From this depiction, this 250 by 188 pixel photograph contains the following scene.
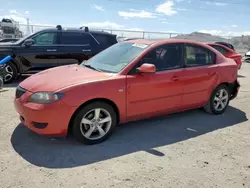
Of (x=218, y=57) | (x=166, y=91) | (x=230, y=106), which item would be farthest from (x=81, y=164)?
(x=230, y=106)

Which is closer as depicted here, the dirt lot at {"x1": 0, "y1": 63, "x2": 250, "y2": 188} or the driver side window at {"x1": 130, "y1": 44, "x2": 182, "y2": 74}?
the dirt lot at {"x1": 0, "y1": 63, "x2": 250, "y2": 188}

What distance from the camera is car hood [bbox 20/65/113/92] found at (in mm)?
3703

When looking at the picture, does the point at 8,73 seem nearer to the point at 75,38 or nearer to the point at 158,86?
the point at 75,38

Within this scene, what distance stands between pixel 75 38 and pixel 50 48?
0.94 m

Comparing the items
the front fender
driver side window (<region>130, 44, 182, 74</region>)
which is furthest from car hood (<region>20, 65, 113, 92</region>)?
driver side window (<region>130, 44, 182, 74</region>)

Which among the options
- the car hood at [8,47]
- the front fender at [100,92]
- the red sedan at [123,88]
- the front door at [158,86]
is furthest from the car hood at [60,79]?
the car hood at [8,47]

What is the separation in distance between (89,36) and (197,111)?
5.06 metres

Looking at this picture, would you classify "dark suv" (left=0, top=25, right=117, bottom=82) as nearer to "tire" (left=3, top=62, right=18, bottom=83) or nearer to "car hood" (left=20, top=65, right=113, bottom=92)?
"tire" (left=3, top=62, right=18, bottom=83)

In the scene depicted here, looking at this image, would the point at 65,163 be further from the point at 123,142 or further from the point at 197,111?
the point at 197,111

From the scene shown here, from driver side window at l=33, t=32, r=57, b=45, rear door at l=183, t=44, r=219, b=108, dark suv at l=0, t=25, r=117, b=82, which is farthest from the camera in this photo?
driver side window at l=33, t=32, r=57, b=45

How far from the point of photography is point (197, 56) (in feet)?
16.6

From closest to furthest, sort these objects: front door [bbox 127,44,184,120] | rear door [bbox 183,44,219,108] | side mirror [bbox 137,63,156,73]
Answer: side mirror [bbox 137,63,156,73], front door [bbox 127,44,184,120], rear door [bbox 183,44,219,108]

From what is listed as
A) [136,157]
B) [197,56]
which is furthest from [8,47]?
[136,157]

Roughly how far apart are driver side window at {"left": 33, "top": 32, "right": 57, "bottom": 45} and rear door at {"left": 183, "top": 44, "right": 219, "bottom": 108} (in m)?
5.20
